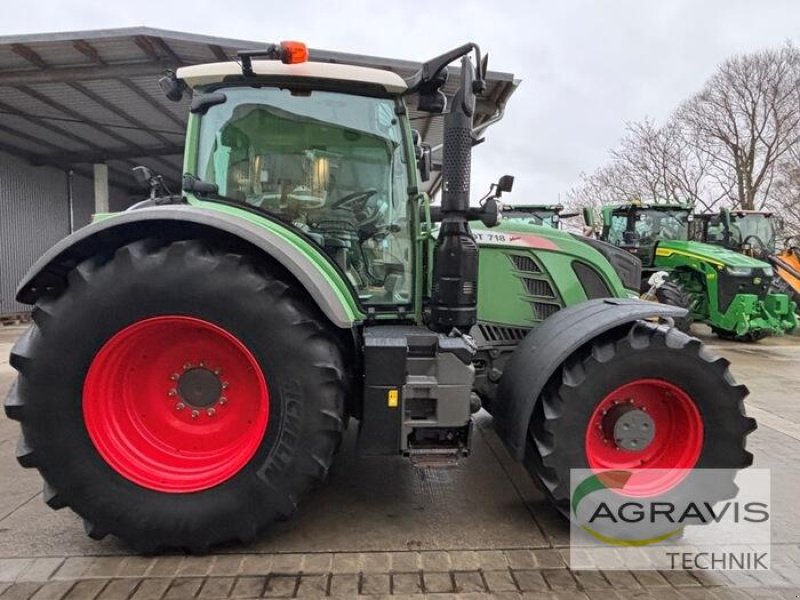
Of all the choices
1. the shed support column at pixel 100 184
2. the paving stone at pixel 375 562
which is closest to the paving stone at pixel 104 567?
the paving stone at pixel 375 562

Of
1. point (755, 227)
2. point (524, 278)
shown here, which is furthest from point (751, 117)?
point (524, 278)

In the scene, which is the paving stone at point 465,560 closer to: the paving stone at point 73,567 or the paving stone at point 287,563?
the paving stone at point 287,563

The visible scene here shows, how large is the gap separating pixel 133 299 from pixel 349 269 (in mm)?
1101

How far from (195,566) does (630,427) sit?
223 cm

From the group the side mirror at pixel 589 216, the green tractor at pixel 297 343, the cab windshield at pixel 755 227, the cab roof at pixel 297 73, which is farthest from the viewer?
the cab windshield at pixel 755 227

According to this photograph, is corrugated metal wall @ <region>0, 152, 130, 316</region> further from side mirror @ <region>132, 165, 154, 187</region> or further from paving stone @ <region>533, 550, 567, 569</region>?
paving stone @ <region>533, 550, 567, 569</region>

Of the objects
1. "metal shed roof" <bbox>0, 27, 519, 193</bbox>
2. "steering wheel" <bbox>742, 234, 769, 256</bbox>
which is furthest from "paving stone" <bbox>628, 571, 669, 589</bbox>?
"steering wheel" <bbox>742, 234, 769, 256</bbox>

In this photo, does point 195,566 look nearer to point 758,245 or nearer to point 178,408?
point 178,408

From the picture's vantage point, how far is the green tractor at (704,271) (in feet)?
33.0

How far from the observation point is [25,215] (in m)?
15.0

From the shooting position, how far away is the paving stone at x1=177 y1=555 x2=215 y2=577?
2549 mm

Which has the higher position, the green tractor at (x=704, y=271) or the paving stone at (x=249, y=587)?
the green tractor at (x=704, y=271)

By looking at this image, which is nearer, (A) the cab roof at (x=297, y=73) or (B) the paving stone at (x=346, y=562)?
(B) the paving stone at (x=346, y=562)

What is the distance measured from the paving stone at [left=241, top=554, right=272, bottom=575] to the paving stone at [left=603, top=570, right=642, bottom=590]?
154 cm
